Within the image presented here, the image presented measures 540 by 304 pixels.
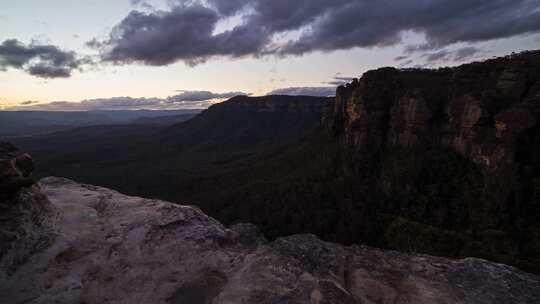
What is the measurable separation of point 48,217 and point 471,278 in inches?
564

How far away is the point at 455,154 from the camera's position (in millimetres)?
58719

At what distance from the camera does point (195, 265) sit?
983 centimetres

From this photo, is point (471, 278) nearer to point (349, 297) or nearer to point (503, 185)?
point (349, 297)

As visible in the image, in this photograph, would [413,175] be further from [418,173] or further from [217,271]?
[217,271]

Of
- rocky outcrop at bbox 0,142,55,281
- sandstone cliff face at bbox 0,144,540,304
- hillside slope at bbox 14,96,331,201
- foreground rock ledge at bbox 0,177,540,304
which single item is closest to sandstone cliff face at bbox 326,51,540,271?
foreground rock ledge at bbox 0,177,540,304

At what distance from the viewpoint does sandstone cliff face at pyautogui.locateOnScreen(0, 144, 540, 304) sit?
8.47m

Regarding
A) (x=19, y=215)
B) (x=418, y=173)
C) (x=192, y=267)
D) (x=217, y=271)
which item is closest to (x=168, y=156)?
(x=418, y=173)

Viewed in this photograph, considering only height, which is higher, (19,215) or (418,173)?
(19,215)

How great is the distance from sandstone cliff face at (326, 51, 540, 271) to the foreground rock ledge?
796 inches

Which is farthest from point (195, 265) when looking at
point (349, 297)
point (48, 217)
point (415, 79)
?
point (415, 79)

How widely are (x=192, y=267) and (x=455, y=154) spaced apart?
6245 cm

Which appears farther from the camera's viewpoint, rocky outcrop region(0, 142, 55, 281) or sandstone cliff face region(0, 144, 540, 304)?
rocky outcrop region(0, 142, 55, 281)

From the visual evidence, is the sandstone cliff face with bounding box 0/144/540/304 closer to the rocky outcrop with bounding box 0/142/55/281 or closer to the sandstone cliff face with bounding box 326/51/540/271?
the rocky outcrop with bounding box 0/142/55/281

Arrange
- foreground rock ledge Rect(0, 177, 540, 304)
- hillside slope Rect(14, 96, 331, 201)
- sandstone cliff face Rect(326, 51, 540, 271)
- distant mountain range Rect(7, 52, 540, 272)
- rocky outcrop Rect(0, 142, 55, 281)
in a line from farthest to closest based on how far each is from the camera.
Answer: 1. hillside slope Rect(14, 96, 331, 201)
2. distant mountain range Rect(7, 52, 540, 272)
3. sandstone cliff face Rect(326, 51, 540, 271)
4. rocky outcrop Rect(0, 142, 55, 281)
5. foreground rock ledge Rect(0, 177, 540, 304)
